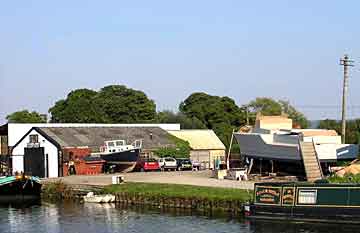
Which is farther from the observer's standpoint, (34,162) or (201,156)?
(201,156)

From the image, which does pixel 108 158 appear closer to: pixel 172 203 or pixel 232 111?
pixel 172 203

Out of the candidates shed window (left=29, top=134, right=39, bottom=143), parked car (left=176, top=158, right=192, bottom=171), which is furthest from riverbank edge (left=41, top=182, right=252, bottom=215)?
parked car (left=176, top=158, right=192, bottom=171)

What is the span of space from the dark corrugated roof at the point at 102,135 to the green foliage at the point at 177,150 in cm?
74

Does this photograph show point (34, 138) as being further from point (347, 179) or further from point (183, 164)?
point (347, 179)

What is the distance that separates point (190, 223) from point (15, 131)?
1563 inches

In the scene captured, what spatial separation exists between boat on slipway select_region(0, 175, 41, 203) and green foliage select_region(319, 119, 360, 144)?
27863 mm

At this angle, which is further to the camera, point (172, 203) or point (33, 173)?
point (33, 173)

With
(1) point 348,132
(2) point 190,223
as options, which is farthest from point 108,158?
(2) point 190,223

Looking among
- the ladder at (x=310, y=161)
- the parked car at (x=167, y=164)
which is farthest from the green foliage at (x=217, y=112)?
the ladder at (x=310, y=161)

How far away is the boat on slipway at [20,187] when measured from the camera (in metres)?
50.6

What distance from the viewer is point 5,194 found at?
168 ft

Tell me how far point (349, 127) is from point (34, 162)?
33.5m

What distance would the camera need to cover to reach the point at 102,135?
70.6 metres

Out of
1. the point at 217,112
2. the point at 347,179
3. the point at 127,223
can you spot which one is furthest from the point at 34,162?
the point at 217,112
